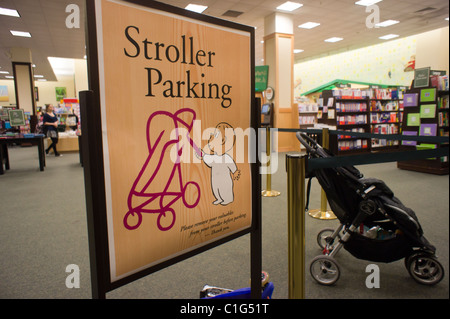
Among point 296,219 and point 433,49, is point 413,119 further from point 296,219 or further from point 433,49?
point 433,49

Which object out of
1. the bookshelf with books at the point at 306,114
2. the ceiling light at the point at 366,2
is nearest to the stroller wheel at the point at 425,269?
the ceiling light at the point at 366,2

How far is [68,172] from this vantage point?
5.66 metres

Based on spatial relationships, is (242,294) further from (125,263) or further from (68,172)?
(68,172)

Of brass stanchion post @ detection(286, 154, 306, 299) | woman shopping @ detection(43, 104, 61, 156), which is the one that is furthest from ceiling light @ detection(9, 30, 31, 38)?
brass stanchion post @ detection(286, 154, 306, 299)

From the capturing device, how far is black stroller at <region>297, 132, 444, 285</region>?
1777mm

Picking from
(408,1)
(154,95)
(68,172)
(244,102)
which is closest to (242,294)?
(244,102)

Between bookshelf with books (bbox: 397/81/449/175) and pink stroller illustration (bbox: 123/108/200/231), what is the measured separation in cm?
523

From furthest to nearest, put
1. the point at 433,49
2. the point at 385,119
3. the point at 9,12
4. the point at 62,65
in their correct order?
the point at 62,65 < the point at 433,49 < the point at 385,119 < the point at 9,12

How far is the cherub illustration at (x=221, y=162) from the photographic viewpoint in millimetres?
975

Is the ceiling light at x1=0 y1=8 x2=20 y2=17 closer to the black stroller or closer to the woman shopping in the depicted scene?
the woman shopping

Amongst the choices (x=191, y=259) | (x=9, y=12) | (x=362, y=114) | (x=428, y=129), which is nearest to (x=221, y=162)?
(x=191, y=259)

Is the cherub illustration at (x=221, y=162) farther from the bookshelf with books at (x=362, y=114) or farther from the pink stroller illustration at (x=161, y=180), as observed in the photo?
the bookshelf with books at (x=362, y=114)

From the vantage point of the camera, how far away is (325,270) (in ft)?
6.11

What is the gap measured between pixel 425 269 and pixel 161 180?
1820mm
